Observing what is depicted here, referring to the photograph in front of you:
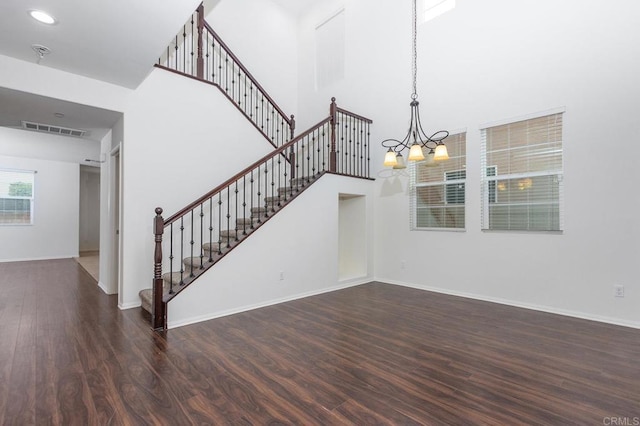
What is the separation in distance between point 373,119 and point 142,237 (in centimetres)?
433

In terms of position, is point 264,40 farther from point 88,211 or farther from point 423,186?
point 88,211

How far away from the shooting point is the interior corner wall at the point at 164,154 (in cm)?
415

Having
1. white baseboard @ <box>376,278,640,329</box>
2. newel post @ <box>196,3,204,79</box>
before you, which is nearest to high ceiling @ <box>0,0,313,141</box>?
newel post @ <box>196,3,204,79</box>

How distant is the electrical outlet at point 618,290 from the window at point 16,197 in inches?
476

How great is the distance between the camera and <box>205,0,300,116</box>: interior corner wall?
6453mm

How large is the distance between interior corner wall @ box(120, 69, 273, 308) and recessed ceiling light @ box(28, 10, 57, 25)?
4.62ft

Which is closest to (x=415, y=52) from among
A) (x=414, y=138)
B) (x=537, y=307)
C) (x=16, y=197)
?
(x=414, y=138)

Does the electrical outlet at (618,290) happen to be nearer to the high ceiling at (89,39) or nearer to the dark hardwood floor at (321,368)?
the dark hardwood floor at (321,368)

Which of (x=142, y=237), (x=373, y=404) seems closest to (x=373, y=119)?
(x=142, y=237)

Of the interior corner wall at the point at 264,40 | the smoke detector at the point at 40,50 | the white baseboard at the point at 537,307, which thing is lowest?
the white baseboard at the point at 537,307

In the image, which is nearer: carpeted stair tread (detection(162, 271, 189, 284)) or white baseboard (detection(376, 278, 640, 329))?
white baseboard (detection(376, 278, 640, 329))

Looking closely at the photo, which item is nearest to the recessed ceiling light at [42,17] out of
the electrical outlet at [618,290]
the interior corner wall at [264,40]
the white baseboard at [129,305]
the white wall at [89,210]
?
the white baseboard at [129,305]

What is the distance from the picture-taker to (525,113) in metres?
4.09

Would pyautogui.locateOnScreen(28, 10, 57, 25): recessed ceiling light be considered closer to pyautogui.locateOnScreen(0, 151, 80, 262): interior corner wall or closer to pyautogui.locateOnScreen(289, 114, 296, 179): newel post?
pyautogui.locateOnScreen(289, 114, 296, 179): newel post
